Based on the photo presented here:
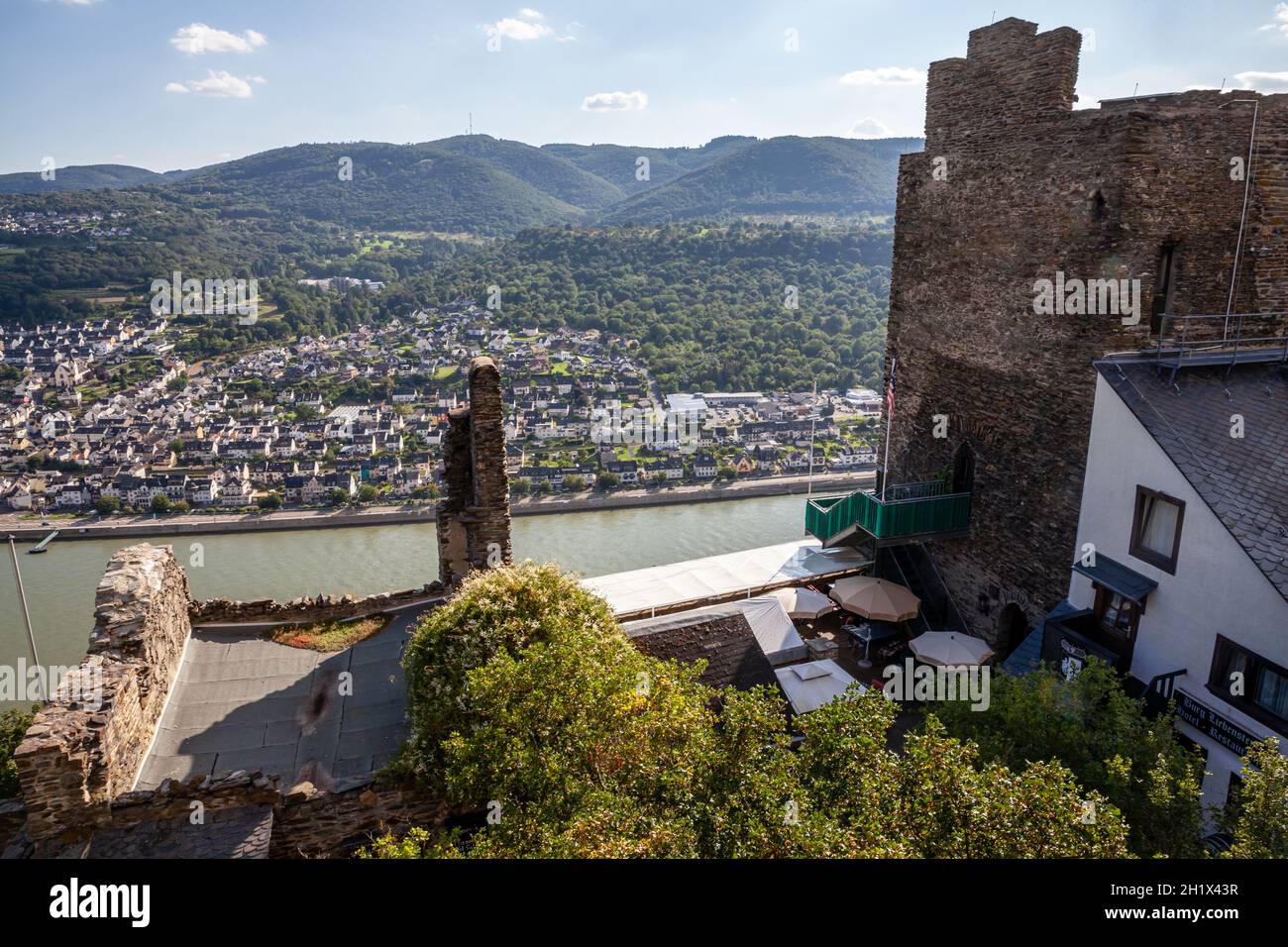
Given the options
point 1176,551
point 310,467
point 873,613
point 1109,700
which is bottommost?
point 310,467

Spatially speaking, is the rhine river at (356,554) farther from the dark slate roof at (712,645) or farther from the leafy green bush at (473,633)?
the leafy green bush at (473,633)

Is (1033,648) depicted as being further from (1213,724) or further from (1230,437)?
(1230,437)

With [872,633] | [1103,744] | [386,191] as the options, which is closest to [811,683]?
[872,633]

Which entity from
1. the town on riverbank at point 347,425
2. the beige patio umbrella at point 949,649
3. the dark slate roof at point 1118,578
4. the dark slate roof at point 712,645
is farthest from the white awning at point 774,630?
the town on riverbank at point 347,425

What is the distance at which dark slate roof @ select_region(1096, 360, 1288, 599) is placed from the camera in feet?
24.7

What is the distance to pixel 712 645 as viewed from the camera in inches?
418

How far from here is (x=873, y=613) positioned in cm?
1276

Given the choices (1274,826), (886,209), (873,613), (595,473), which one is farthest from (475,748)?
(886,209)

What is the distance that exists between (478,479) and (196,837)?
177 inches

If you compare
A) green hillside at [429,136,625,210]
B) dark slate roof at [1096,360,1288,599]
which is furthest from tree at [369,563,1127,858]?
green hillside at [429,136,625,210]

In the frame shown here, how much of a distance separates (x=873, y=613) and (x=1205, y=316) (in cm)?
585

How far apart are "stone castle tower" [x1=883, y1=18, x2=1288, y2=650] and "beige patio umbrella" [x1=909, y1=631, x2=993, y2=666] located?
37 cm

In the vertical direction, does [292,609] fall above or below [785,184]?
below
